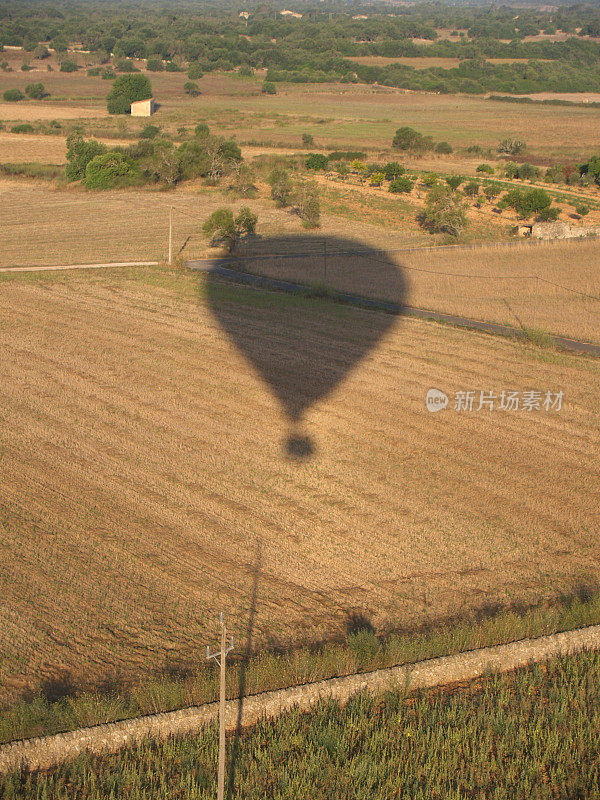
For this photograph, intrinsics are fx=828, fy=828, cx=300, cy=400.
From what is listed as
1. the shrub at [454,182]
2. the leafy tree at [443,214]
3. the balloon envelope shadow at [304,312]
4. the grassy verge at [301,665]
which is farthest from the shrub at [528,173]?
the grassy verge at [301,665]

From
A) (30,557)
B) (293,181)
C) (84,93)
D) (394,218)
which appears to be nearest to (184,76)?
(84,93)

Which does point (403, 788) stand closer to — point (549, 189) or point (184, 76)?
point (549, 189)

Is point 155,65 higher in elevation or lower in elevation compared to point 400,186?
higher

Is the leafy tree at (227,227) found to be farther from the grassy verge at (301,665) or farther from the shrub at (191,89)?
the shrub at (191,89)

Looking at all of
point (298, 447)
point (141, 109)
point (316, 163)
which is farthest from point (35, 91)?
point (298, 447)

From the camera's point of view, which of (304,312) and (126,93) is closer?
(304,312)

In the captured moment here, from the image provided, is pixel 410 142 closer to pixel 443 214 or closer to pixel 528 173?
pixel 528 173
